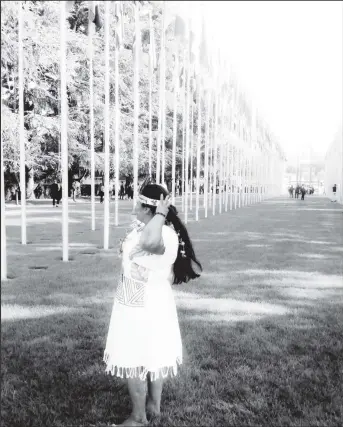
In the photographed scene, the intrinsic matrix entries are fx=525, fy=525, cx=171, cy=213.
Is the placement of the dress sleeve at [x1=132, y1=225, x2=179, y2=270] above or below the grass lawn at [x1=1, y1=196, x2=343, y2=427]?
above

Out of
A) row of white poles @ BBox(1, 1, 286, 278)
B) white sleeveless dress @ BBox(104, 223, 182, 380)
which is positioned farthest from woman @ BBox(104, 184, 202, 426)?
row of white poles @ BBox(1, 1, 286, 278)

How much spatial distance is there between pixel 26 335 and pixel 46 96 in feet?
89.4

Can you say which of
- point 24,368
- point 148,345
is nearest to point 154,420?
point 148,345

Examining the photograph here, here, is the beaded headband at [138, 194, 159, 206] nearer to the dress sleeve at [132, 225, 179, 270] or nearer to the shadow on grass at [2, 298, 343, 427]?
the dress sleeve at [132, 225, 179, 270]

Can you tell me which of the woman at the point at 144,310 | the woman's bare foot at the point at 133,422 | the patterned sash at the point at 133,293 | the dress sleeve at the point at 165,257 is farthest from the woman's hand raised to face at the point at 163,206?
the woman's bare foot at the point at 133,422

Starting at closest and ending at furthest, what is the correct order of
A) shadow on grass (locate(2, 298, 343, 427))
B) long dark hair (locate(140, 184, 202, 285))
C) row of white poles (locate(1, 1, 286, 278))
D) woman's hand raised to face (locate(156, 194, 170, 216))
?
woman's hand raised to face (locate(156, 194, 170, 216)) < long dark hair (locate(140, 184, 202, 285)) < shadow on grass (locate(2, 298, 343, 427)) < row of white poles (locate(1, 1, 286, 278))

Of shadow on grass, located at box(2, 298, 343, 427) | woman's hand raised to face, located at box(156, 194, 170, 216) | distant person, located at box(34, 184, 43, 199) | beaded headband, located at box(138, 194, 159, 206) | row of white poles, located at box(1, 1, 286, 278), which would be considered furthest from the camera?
distant person, located at box(34, 184, 43, 199)

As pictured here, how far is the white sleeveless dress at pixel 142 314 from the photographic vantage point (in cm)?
389

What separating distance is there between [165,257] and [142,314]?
0.45 metres

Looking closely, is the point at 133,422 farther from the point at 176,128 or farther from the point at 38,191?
the point at 38,191

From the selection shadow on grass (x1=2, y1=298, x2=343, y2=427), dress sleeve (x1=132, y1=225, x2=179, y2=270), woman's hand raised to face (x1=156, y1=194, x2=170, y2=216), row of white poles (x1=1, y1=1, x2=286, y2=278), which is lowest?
shadow on grass (x1=2, y1=298, x2=343, y2=427)

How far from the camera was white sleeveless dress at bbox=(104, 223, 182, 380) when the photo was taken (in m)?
3.89

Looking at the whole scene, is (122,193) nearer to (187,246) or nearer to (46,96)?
(46,96)

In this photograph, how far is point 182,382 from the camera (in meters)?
4.86
